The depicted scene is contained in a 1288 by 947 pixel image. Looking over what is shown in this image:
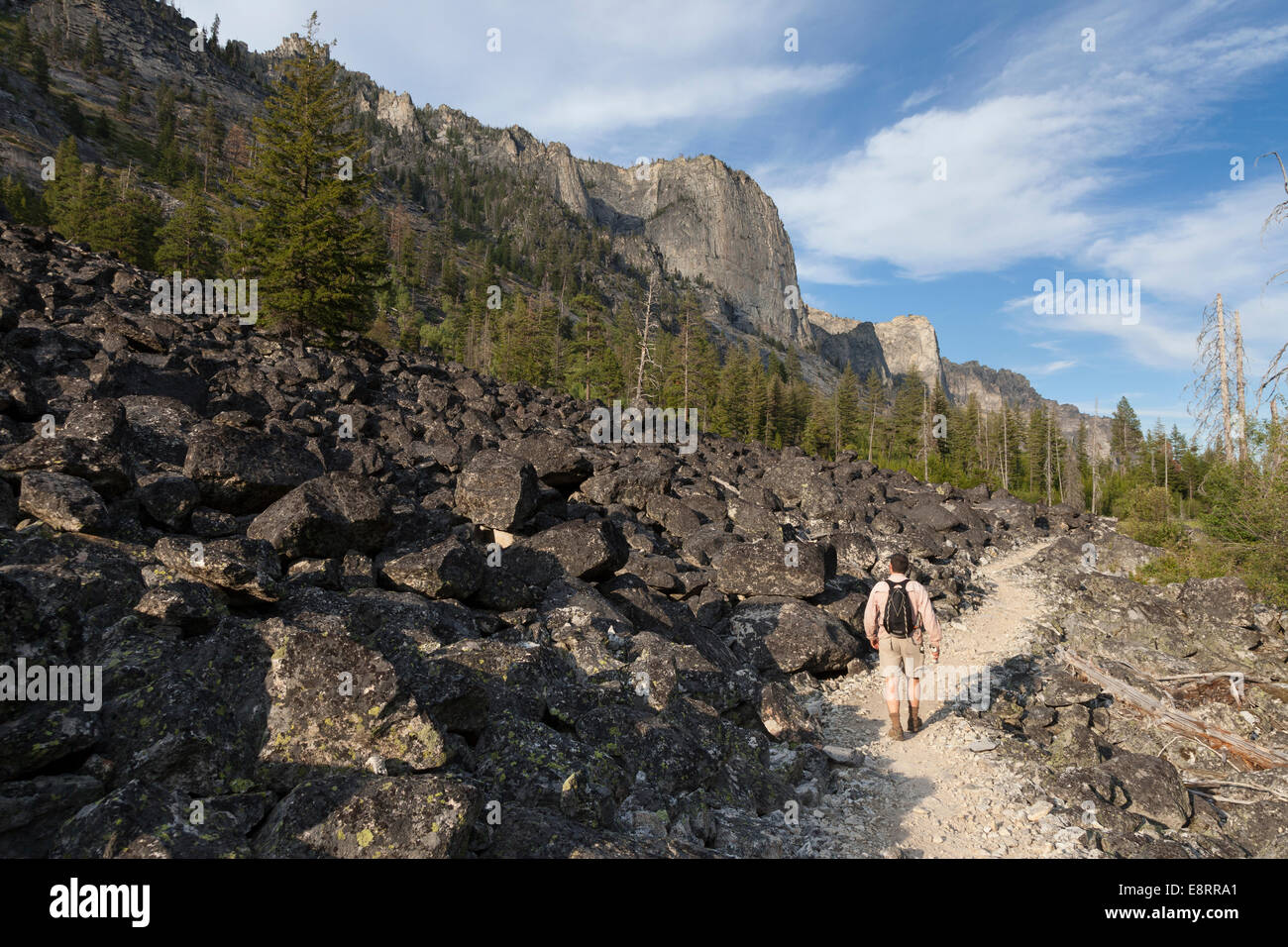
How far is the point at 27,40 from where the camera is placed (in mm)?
99875

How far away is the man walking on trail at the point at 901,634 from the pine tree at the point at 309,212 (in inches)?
1052

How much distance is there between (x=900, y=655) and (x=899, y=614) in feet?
1.88

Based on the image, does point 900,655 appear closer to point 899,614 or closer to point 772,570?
point 899,614

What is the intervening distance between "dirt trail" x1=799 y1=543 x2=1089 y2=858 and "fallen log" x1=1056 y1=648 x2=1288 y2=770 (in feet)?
7.24

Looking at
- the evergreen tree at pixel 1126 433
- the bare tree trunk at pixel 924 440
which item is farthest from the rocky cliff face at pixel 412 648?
the evergreen tree at pixel 1126 433

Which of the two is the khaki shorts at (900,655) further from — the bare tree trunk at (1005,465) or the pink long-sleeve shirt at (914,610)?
the bare tree trunk at (1005,465)

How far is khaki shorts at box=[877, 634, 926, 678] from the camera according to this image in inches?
342

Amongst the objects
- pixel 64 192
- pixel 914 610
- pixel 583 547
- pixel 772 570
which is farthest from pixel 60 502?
pixel 64 192

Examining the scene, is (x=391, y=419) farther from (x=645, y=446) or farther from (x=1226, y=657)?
(x=1226, y=657)

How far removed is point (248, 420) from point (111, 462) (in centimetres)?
542

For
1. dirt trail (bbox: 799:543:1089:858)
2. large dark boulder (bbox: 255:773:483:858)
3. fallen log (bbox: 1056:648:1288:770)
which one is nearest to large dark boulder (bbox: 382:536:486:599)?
large dark boulder (bbox: 255:773:483:858)

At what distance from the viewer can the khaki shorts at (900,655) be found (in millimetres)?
8688

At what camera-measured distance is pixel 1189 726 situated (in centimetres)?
958
